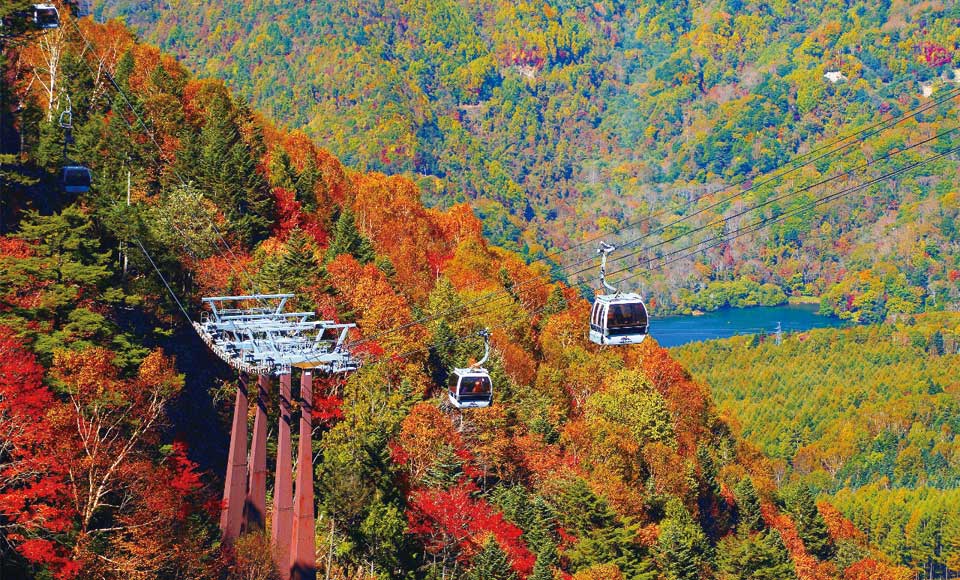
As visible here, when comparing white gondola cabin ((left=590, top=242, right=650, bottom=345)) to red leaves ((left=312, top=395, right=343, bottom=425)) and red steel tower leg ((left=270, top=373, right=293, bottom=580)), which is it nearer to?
red steel tower leg ((left=270, top=373, right=293, bottom=580))

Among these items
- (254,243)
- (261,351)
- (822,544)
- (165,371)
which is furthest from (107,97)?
(822,544)

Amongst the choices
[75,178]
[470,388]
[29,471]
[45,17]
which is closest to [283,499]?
[470,388]

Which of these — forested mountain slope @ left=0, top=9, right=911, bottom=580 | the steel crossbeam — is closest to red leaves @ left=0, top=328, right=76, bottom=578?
forested mountain slope @ left=0, top=9, right=911, bottom=580

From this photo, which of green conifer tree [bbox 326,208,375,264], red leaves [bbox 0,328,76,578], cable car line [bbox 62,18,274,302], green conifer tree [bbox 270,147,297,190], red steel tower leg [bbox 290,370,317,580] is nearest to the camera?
red leaves [bbox 0,328,76,578]

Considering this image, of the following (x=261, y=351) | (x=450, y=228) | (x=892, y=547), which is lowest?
(x=892, y=547)

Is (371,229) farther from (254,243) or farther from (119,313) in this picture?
(119,313)

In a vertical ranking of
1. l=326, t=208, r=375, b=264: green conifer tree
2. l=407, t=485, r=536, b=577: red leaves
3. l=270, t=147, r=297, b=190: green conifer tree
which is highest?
l=270, t=147, r=297, b=190: green conifer tree
